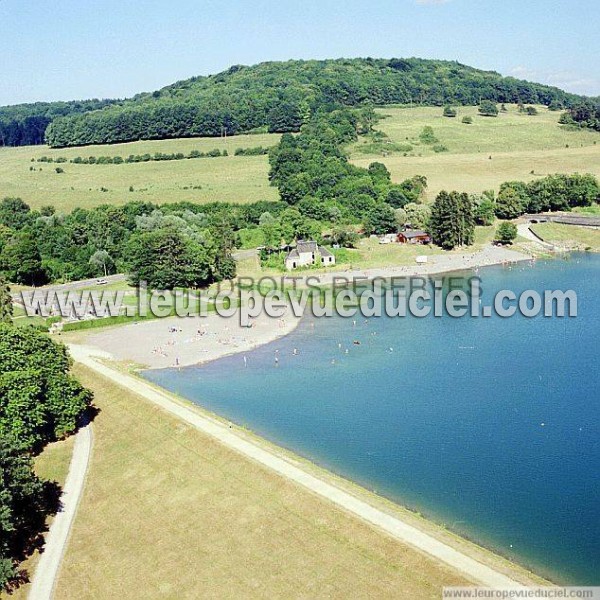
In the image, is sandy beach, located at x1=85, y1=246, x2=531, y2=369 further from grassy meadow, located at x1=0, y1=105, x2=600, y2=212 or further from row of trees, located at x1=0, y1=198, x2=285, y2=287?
grassy meadow, located at x1=0, y1=105, x2=600, y2=212

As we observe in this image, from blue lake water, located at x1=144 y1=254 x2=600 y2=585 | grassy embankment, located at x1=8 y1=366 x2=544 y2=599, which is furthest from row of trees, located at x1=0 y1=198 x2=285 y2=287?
grassy embankment, located at x1=8 y1=366 x2=544 y2=599

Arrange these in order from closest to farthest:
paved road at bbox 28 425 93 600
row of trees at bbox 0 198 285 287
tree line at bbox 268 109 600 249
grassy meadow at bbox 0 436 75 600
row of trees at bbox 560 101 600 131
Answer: paved road at bbox 28 425 93 600 → grassy meadow at bbox 0 436 75 600 → row of trees at bbox 0 198 285 287 → tree line at bbox 268 109 600 249 → row of trees at bbox 560 101 600 131

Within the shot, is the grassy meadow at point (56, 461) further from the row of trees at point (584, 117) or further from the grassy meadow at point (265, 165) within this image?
the row of trees at point (584, 117)

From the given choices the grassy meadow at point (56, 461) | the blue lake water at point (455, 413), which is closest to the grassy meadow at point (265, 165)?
the blue lake water at point (455, 413)

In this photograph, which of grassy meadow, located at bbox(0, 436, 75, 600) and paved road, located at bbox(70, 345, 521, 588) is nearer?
paved road, located at bbox(70, 345, 521, 588)

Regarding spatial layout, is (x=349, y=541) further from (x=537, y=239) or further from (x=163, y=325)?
(x=537, y=239)

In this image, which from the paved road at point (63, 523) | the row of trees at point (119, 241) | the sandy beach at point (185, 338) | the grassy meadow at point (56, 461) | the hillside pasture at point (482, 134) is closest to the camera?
the paved road at point (63, 523)
